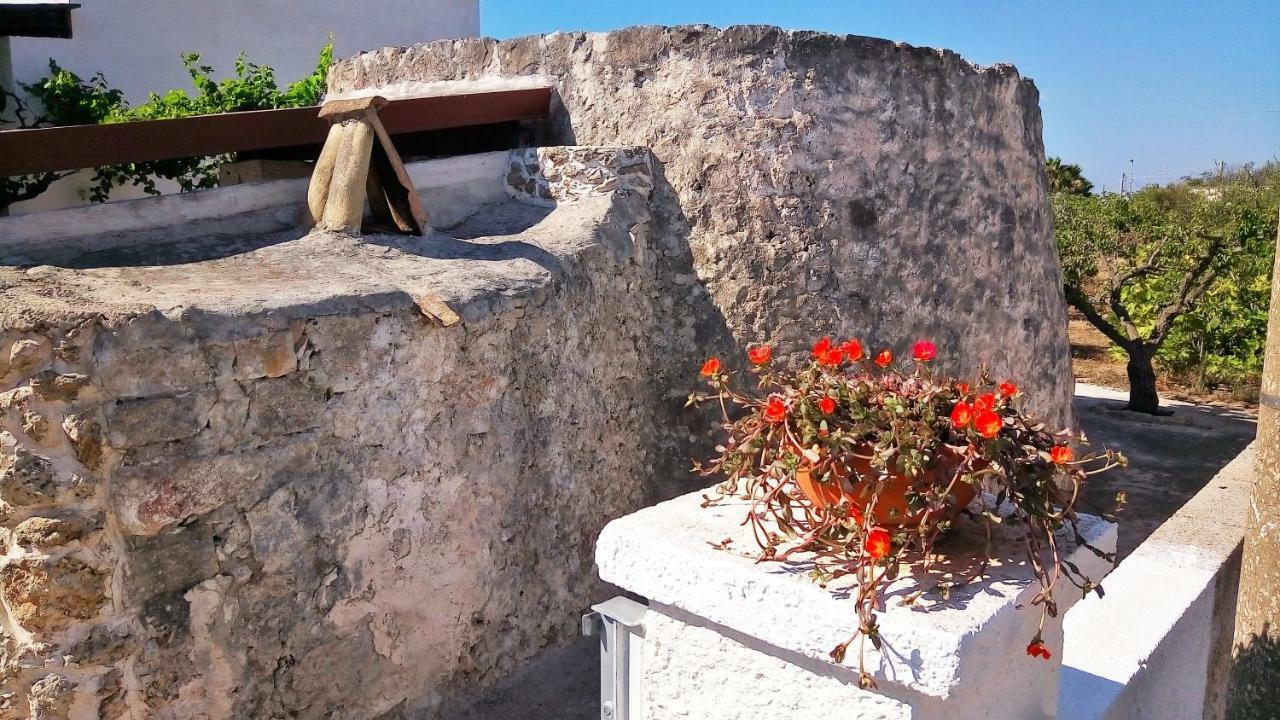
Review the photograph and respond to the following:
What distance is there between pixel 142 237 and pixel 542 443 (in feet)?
4.98

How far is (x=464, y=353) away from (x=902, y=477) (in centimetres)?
198

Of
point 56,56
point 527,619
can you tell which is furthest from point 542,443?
point 56,56

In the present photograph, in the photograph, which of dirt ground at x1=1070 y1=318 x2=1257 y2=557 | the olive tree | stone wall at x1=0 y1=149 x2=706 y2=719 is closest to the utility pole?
stone wall at x1=0 y1=149 x2=706 y2=719

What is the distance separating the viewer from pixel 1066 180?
57.8 ft

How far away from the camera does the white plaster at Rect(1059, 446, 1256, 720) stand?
2092 mm

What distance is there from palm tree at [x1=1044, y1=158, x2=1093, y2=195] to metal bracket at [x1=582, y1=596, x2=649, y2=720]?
16.2 meters

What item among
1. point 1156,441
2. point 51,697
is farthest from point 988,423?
point 1156,441

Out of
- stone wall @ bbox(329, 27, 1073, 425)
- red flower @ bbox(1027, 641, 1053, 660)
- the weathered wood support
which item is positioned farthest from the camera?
stone wall @ bbox(329, 27, 1073, 425)

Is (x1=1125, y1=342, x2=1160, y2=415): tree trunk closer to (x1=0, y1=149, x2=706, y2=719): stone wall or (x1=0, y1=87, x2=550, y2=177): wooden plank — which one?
(x1=0, y1=149, x2=706, y2=719): stone wall

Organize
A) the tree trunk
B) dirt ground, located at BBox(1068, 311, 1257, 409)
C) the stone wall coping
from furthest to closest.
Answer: dirt ground, located at BBox(1068, 311, 1257, 409), the tree trunk, the stone wall coping

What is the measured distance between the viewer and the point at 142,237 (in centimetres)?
312

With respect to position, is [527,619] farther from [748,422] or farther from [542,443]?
[748,422]

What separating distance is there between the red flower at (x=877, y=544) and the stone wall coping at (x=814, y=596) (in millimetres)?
67

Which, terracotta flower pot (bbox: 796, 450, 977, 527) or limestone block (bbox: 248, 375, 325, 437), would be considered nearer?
terracotta flower pot (bbox: 796, 450, 977, 527)
